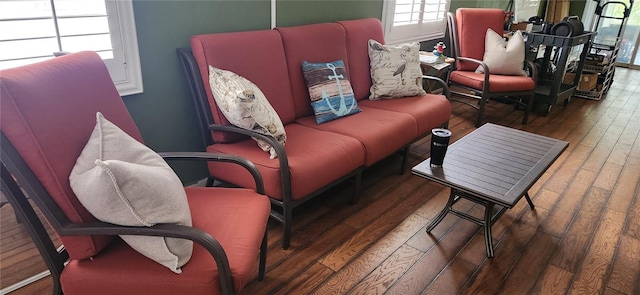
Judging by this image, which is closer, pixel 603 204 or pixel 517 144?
pixel 517 144

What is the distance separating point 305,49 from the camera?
8.68 ft

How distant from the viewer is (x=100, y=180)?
112 cm

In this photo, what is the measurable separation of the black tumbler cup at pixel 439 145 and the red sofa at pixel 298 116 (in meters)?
0.43

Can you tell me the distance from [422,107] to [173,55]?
167 cm

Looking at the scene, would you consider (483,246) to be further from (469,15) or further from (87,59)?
(469,15)

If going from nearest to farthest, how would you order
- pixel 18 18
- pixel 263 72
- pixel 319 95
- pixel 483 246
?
pixel 18 18, pixel 483 246, pixel 263 72, pixel 319 95

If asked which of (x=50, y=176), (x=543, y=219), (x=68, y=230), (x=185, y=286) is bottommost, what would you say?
(x=543, y=219)

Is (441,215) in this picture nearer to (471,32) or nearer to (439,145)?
(439,145)

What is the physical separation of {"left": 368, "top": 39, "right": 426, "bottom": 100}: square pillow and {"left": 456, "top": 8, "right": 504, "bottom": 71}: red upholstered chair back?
1310mm

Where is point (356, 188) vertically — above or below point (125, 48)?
below

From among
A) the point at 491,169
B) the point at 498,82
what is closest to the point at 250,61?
the point at 491,169

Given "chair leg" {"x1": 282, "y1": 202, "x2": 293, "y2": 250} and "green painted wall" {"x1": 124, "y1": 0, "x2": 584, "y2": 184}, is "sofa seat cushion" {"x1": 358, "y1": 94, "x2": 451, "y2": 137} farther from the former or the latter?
"chair leg" {"x1": 282, "y1": 202, "x2": 293, "y2": 250}

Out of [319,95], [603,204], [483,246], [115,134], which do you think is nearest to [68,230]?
[115,134]

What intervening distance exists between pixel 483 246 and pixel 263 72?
1.51 metres
